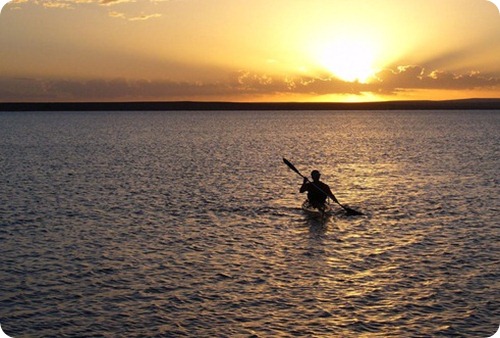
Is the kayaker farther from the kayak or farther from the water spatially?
the water

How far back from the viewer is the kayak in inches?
1272

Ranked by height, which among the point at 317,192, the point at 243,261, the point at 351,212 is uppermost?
the point at 317,192

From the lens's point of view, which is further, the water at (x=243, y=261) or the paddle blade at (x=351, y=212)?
the paddle blade at (x=351, y=212)

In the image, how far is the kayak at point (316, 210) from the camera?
32.3 metres

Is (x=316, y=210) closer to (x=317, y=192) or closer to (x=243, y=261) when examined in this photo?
(x=317, y=192)

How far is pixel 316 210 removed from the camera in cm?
3309

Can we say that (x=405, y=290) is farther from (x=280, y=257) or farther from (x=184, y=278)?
(x=184, y=278)

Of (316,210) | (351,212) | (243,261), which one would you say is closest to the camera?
(243,261)

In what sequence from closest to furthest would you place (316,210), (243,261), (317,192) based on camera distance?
(243,261) < (317,192) < (316,210)

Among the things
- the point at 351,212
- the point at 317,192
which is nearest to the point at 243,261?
the point at 317,192

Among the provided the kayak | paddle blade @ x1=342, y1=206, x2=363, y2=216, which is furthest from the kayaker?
paddle blade @ x1=342, y1=206, x2=363, y2=216

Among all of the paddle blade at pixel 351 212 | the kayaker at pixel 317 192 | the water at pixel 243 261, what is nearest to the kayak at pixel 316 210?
the kayaker at pixel 317 192

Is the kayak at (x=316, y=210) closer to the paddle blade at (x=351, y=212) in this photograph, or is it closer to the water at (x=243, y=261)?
the water at (x=243, y=261)

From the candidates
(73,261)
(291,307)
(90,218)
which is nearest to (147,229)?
(90,218)
